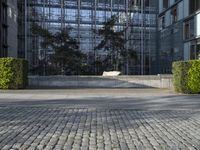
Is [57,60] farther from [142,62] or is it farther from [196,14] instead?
[142,62]

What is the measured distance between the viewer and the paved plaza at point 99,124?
342 inches

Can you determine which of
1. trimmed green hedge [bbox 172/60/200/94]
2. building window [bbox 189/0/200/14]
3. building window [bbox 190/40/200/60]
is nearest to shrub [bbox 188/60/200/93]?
trimmed green hedge [bbox 172/60/200/94]

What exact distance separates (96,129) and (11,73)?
47.2 ft

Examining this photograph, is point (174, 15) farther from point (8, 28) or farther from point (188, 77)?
point (188, 77)

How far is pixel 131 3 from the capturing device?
5900cm

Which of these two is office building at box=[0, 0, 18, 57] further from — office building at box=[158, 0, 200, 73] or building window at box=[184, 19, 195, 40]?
building window at box=[184, 19, 195, 40]

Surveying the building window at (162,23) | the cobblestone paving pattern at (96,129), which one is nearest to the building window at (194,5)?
the building window at (162,23)

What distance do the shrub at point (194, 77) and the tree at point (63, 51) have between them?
20.4 metres

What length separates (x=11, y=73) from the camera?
2414cm

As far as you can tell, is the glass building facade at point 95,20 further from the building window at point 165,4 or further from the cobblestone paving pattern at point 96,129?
the cobblestone paving pattern at point 96,129

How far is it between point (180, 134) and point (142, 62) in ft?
157

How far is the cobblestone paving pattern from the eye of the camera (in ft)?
28.1

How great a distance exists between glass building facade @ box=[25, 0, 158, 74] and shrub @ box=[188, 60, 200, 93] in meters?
32.6

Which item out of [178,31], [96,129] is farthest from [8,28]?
[96,129]
